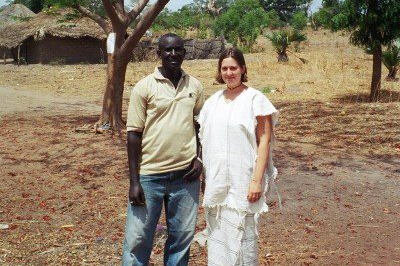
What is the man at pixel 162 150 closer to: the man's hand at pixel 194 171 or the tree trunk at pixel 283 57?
the man's hand at pixel 194 171

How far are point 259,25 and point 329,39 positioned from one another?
430 centimetres

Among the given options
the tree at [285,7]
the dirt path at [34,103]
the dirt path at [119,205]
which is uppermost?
the tree at [285,7]

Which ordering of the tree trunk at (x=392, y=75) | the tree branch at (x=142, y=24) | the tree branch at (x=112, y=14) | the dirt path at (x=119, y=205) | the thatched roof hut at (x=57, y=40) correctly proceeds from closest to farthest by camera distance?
the dirt path at (x=119, y=205), the tree branch at (x=112, y=14), the tree branch at (x=142, y=24), the tree trunk at (x=392, y=75), the thatched roof hut at (x=57, y=40)

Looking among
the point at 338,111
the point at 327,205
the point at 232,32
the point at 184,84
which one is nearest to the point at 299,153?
the point at 327,205

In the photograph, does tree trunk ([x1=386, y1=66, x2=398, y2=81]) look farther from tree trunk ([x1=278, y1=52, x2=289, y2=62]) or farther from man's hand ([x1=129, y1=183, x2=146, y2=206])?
man's hand ([x1=129, y1=183, x2=146, y2=206])

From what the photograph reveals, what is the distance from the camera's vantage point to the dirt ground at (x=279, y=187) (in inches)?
162

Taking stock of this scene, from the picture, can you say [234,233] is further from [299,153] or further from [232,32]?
[232,32]

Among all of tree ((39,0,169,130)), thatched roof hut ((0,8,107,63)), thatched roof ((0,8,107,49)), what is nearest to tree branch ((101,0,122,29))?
tree ((39,0,169,130))

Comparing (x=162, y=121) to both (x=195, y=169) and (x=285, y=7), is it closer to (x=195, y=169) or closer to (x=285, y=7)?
(x=195, y=169)

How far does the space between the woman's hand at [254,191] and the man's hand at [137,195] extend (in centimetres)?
57

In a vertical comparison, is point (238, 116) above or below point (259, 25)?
below

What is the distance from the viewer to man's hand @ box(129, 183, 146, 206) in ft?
9.45

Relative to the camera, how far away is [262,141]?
2.76 metres

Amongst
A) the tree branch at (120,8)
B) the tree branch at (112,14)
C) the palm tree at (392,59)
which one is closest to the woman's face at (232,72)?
the tree branch at (112,14)
